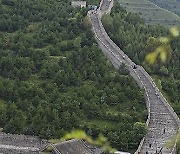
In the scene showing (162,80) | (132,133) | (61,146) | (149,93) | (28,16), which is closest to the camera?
(61,146)

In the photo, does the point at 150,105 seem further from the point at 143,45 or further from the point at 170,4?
the point at 170,4

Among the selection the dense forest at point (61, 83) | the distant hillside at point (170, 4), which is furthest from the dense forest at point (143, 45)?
the distant hillside at point (170, 4)

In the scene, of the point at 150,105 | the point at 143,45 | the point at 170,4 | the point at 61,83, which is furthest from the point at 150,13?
the point at 150,105

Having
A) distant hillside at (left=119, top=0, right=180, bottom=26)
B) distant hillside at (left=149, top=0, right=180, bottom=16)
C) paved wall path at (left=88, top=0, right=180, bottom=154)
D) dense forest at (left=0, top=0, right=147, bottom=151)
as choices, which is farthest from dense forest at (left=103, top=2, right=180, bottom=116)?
distant hillside at (left=149, top=0, right=180, bottom=16)

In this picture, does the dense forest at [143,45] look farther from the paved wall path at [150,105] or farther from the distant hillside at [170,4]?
the distant hillside at [170,4]

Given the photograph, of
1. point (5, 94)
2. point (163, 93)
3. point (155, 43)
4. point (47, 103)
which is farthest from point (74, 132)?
point (155, 43)

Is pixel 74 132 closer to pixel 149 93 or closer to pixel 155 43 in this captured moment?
pixel 149 93
